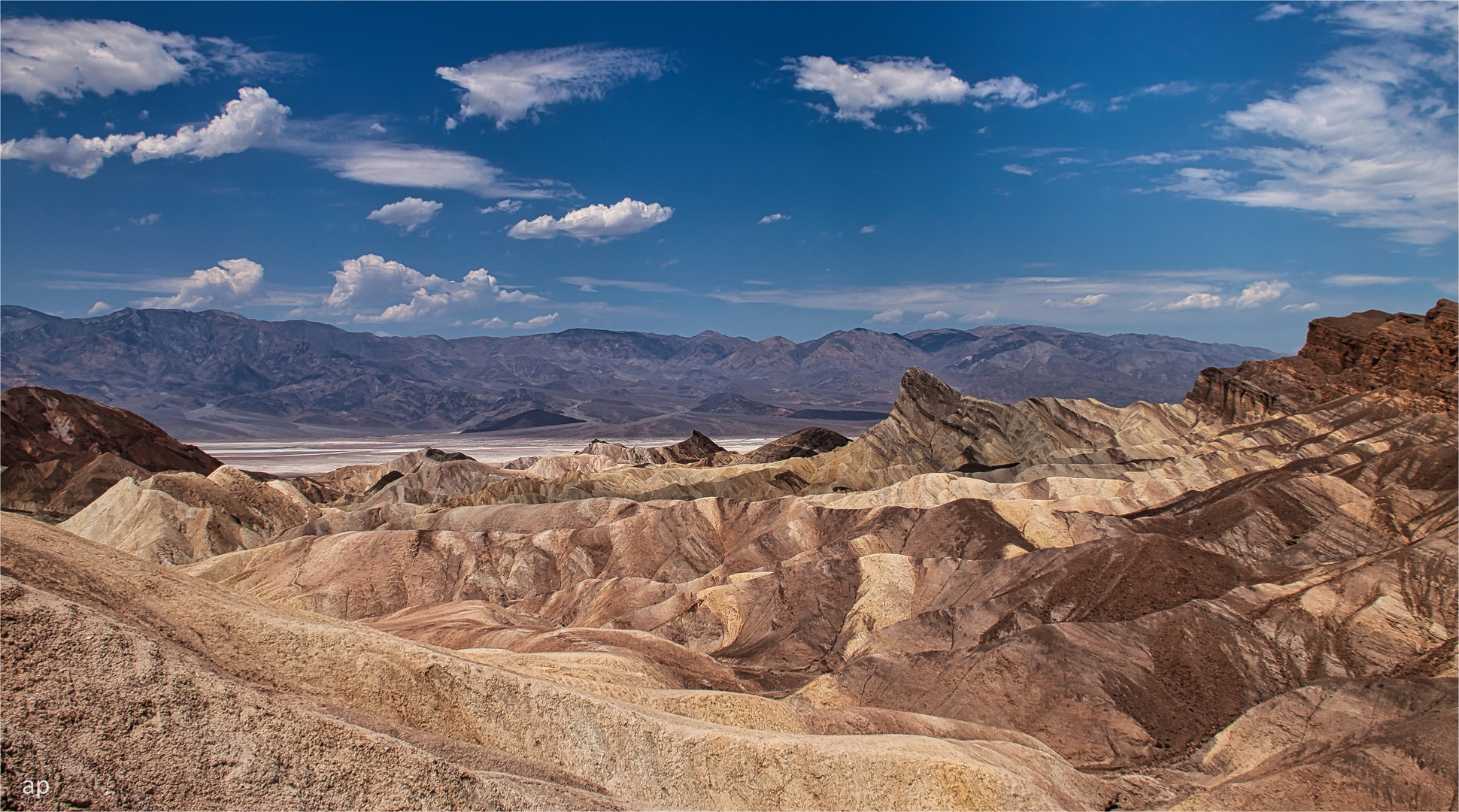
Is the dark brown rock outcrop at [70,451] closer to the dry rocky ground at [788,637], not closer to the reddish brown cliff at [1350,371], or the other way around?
the dry rocky ground at [788,637]

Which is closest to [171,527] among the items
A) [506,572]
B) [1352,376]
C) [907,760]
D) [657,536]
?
[506,572]

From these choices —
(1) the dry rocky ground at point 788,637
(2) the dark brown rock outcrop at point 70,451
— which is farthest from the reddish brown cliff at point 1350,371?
(2) the dark brown rock outcrop at point 70,451

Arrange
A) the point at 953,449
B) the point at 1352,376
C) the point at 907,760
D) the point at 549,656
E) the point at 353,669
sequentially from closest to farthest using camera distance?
the point at 353,669 < the point at 907,760 < the point at 549,656 < the point at 1352,376 < the point at 953,449

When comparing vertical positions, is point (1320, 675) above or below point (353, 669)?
below

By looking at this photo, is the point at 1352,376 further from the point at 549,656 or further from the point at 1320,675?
A: the point at 549,656

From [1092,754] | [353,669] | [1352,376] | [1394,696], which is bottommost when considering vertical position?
[1092,754]

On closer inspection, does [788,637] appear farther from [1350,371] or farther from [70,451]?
[70,451]
